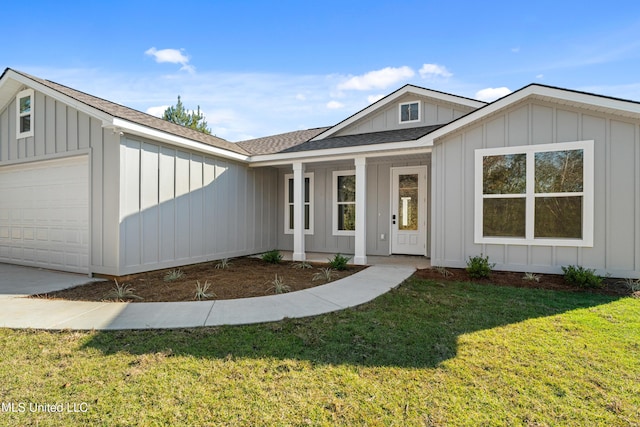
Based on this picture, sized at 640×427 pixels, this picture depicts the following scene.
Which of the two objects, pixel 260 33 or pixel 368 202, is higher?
pixel 260 33

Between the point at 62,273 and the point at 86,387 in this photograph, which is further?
the point at 62,273

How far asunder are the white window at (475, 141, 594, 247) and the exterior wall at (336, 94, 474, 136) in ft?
9.30

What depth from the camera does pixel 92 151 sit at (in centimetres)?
657

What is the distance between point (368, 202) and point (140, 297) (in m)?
6.59

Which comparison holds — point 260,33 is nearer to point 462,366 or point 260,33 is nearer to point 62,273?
point 62,273

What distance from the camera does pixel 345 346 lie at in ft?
10.8

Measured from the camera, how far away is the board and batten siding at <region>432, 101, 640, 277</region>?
19.1 ft

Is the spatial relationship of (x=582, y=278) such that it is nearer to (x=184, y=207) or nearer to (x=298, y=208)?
(x=298, y=208)

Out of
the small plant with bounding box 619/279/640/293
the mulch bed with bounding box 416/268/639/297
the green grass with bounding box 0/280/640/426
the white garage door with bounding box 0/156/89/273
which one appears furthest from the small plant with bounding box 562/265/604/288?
the white garage door with bounding box 0/156/89/273

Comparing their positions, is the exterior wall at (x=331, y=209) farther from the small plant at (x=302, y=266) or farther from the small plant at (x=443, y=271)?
the small plant at (x=302, y=266)

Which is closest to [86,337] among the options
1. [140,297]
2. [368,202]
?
[140,297]

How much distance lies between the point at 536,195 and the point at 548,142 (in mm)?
1084

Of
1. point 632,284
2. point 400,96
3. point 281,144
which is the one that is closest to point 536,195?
point 632,284

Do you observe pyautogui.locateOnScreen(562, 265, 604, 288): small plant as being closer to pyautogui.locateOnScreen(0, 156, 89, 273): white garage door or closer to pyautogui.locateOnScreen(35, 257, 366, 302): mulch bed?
pyautogui.locateOnScreen(35, 257, 366, 302): mulch bed
